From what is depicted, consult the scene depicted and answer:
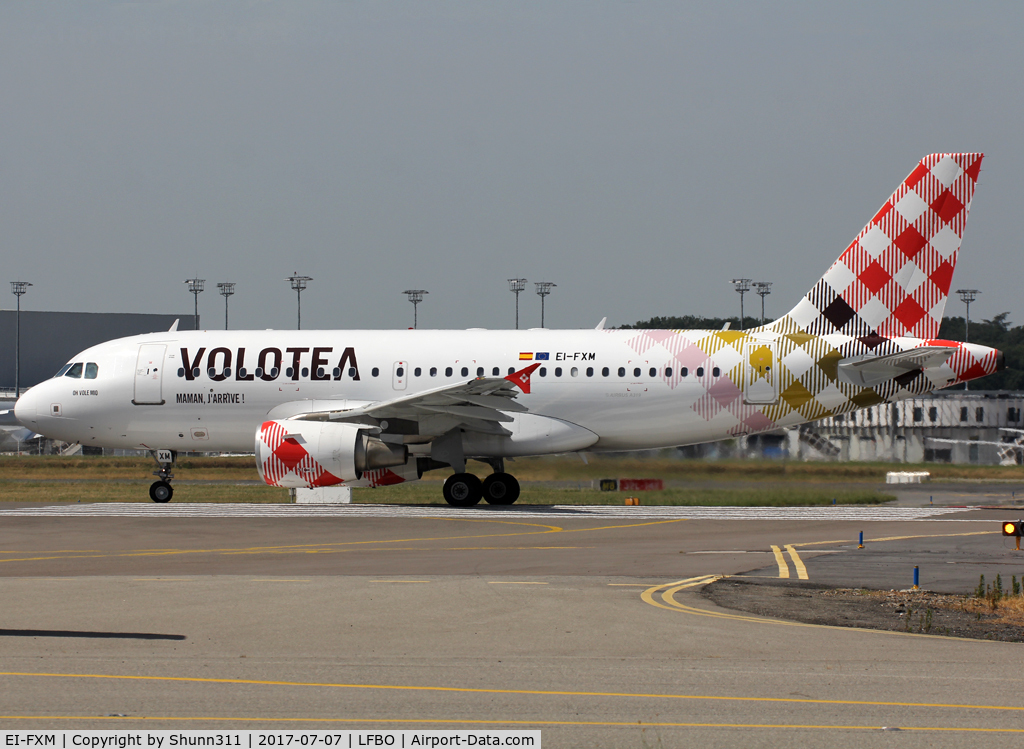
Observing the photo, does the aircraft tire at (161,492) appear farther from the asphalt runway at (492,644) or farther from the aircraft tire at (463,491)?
the asphalt runway at (492,644)

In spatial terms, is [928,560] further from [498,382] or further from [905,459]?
[905,459]

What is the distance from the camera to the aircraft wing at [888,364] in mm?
27094

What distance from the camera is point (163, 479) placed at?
100 ft

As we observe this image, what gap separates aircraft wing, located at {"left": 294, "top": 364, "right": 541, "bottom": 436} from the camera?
26234mm

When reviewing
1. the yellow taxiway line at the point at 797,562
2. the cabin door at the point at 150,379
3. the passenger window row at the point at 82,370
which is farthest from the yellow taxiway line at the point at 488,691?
the passenger window row at the point at 82,370

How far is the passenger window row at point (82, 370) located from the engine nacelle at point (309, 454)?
23.8ft

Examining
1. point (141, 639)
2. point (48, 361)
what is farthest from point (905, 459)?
point (48, 361)

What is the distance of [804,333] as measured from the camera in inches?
1137

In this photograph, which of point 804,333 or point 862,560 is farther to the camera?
point 804,333

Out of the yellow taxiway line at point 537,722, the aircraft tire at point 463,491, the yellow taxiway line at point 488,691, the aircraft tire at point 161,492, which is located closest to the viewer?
the yellow taxiway line at point 537,722

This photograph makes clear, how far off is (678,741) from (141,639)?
560 centimetres

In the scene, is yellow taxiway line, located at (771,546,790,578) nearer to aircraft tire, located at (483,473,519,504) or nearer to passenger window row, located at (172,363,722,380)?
passenger window row, located at (172,363,722,380)
